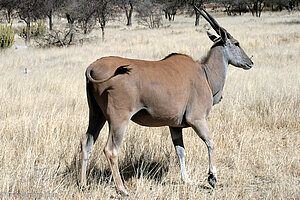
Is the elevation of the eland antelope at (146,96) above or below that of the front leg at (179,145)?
above

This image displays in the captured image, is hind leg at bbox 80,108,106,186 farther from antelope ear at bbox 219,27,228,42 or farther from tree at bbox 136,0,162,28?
tree at bbox 136,0,162,28

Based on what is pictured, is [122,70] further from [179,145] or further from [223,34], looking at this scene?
[223,34]

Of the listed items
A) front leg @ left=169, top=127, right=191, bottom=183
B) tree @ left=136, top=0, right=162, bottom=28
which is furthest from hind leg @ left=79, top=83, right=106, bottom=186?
tree @ left=136, top=0, right=162, bottom=28

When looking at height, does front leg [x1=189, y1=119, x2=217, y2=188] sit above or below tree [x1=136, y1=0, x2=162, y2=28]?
below

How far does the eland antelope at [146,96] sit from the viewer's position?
3.72 meters

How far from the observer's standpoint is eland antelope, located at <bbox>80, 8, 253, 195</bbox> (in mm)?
3723

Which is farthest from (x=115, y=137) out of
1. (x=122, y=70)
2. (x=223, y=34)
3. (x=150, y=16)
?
(x=150, y=16)

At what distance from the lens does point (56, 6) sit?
48.1 meters

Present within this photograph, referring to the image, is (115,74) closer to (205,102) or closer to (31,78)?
(205,102)

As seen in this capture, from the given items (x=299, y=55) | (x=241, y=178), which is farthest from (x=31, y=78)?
(x=299, y=55)

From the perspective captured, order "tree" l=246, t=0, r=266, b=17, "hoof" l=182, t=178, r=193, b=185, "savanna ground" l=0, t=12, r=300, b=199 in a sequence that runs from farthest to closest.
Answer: "tree" l=246, t=0, r=266, b=17 < "hoof" l=182, t=178, r=193, b=185 < "savanna ground" l=0, t=12, r=300, b=199

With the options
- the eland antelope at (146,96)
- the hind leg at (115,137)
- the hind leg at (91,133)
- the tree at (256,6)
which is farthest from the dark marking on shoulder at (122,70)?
the tree at (256,6)

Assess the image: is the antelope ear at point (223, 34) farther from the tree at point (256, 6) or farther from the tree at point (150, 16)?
the tree at point (256, 6)

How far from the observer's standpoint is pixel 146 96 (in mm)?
3803
